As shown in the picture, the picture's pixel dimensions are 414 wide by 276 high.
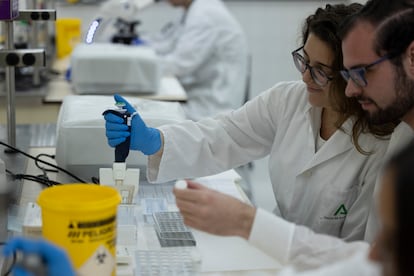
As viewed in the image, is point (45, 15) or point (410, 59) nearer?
point (410, 59)

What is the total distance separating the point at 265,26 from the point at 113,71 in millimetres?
2435

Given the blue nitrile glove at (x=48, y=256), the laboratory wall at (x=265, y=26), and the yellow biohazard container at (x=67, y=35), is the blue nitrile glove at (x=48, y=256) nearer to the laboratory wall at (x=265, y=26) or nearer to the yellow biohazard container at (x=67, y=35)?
the yellow biohazard container at (x=67, y=35)

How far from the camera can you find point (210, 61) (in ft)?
12.2

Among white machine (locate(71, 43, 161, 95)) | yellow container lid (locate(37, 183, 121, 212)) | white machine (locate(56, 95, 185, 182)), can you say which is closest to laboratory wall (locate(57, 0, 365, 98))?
white machine (locate(71, 43, 161, 95))

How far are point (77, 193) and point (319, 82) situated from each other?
0.71 m

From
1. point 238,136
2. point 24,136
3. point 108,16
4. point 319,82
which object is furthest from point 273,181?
point 108,16

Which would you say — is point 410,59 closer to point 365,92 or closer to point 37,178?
point 365,92

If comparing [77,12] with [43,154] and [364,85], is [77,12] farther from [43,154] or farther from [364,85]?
[364,85]

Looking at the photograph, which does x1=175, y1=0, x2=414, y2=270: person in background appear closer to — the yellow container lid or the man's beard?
the man's beard

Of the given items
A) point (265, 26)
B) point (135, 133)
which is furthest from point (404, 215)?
point (265, 26)

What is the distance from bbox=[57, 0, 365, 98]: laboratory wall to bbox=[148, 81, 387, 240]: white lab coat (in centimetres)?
306

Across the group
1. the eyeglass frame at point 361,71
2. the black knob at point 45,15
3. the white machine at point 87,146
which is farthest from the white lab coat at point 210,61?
the eyeglass frame at point 361,71

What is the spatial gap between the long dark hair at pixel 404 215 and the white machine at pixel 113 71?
2188 millimetres

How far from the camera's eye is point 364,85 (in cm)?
140
